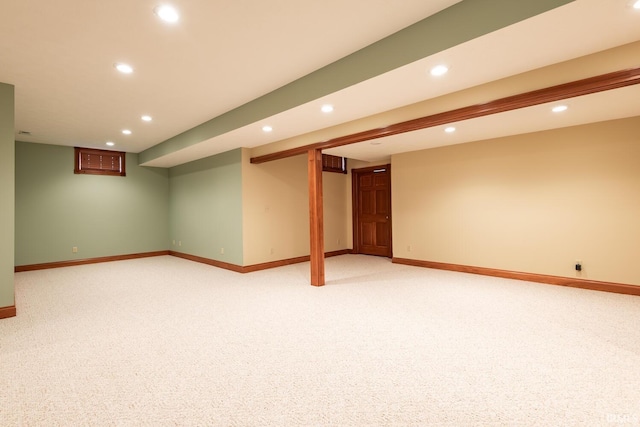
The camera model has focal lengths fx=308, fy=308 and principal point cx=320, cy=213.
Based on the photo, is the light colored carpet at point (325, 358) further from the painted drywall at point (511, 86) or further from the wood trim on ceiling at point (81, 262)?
the wood trim on ceiling at point (81, 262)

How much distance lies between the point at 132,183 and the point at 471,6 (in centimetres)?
835

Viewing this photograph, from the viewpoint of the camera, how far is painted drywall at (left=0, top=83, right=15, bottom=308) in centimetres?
355

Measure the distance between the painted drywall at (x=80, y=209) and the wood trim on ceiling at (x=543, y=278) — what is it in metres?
6.97

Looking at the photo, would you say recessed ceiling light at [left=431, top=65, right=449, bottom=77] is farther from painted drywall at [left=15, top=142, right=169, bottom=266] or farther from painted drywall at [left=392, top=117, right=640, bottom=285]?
painted drywall at [left=15, top=142, right=169, bottom=266]

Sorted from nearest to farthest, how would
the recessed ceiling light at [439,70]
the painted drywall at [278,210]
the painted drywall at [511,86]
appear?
the painted drywall at [511,86] < the recessed ceiling light at [439,70] < the painted drywall at [278,210]

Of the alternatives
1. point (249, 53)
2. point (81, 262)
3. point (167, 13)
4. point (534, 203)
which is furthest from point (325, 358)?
point (81, 262)

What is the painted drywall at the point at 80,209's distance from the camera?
6.57m

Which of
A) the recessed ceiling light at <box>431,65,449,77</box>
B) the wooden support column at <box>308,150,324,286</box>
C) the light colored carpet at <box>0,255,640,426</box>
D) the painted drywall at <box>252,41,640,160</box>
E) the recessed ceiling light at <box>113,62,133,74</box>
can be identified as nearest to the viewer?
the light colored carpet at <box>0,255,640,426</box>

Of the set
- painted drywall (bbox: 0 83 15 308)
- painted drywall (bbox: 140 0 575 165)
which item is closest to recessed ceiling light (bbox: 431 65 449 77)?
painted drywall (bbox: 140 0 575 165)

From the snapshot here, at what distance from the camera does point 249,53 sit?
2.97 m

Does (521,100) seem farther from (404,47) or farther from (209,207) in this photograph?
(209,207)

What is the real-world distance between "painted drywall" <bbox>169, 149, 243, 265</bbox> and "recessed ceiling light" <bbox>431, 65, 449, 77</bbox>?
425cm

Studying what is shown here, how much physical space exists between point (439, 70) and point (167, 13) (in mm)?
2288

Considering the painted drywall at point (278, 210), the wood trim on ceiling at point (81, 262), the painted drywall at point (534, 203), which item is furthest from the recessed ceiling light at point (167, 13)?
the wood trim on ceiling at point (81, 262)
